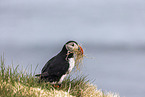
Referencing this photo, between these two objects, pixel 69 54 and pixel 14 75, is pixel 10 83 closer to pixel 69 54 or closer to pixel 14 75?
pixel 14 75

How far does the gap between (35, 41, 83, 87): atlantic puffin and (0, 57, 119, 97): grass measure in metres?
0.31

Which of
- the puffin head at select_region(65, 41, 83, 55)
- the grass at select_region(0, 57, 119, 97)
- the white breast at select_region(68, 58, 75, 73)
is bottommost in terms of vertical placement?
the grass at select_region(0, 57, 119, 97)

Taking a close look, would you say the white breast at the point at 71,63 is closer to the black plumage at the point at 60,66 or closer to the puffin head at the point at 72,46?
the black plumage at the point at 60,66

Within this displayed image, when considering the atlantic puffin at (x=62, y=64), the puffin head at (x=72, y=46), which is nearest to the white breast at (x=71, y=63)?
the atlantic puffin at (x=62, y=64)

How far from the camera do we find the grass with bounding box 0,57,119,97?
26.9ft

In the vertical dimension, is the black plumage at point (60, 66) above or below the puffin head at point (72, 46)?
below

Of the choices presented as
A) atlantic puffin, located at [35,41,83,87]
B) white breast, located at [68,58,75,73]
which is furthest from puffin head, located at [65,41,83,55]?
white breast, located at [68,58,75,73]

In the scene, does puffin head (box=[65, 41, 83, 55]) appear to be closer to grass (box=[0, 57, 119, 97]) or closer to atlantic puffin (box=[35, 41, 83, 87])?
atlantic puffin (box=[35, 41, 83, 87])

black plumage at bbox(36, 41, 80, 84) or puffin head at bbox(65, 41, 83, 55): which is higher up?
puffin head at bbox(65, 41, 83, 55)

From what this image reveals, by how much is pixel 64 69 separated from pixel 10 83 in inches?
67.2

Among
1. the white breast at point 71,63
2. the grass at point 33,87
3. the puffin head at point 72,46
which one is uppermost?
the puffin head at point 72,46

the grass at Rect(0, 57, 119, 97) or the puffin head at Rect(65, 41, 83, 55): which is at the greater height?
the puffin head at Rect(65, 41, 83, 55)

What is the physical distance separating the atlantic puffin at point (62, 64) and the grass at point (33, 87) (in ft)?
1.00

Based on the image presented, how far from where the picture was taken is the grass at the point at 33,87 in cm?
820
